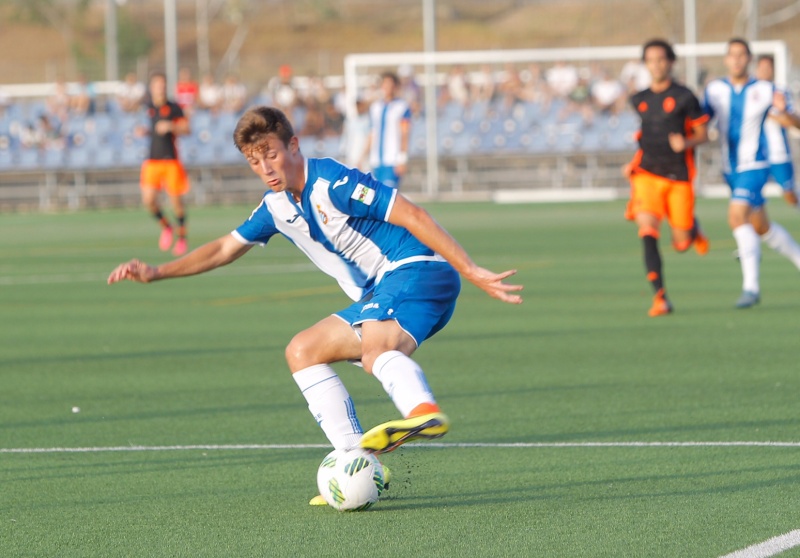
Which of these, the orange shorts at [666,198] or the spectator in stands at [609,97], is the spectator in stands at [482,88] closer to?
the spectator in stands at [609,97]

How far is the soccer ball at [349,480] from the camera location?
5.69m

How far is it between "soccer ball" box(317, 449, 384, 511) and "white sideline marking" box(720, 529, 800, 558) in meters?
1.48

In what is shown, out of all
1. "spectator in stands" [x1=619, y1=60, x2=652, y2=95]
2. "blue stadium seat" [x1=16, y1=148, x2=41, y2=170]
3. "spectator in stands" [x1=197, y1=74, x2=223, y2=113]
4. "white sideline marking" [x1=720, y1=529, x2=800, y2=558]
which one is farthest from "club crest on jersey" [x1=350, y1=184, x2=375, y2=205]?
"spectator in stands" [x1=197, y1=74, x2=223, y2=113]

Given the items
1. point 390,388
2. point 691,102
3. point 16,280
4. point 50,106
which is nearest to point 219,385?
point 390,388

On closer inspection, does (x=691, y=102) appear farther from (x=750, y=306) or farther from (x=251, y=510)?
(x=251, y=510)

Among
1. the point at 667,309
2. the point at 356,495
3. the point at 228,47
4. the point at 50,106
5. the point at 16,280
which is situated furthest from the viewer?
the point at 228,47

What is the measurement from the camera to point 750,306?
13281mm

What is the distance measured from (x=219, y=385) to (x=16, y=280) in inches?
348

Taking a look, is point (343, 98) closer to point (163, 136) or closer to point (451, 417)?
point (163, 136)

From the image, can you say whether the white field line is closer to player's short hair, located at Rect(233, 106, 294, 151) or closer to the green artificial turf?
the green artificial turf

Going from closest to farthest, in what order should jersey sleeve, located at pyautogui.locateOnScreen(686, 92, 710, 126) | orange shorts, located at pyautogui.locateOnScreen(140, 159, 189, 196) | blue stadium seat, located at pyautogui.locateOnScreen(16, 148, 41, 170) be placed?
jersey sleeve, located at pyautogui.locateOnScreen(686, 92, 710, 126)
orange shorts, located at pyautogui.locateOnScreen(140, 159, 189, 196)
blue stadium seat, located at pyautogui.locateOnScreen(16, 148, 41, 170)

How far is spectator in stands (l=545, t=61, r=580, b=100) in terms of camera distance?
113 feet

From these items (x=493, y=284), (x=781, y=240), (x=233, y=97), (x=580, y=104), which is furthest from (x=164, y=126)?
(x=493, y=284)

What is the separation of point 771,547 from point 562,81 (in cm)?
3029
